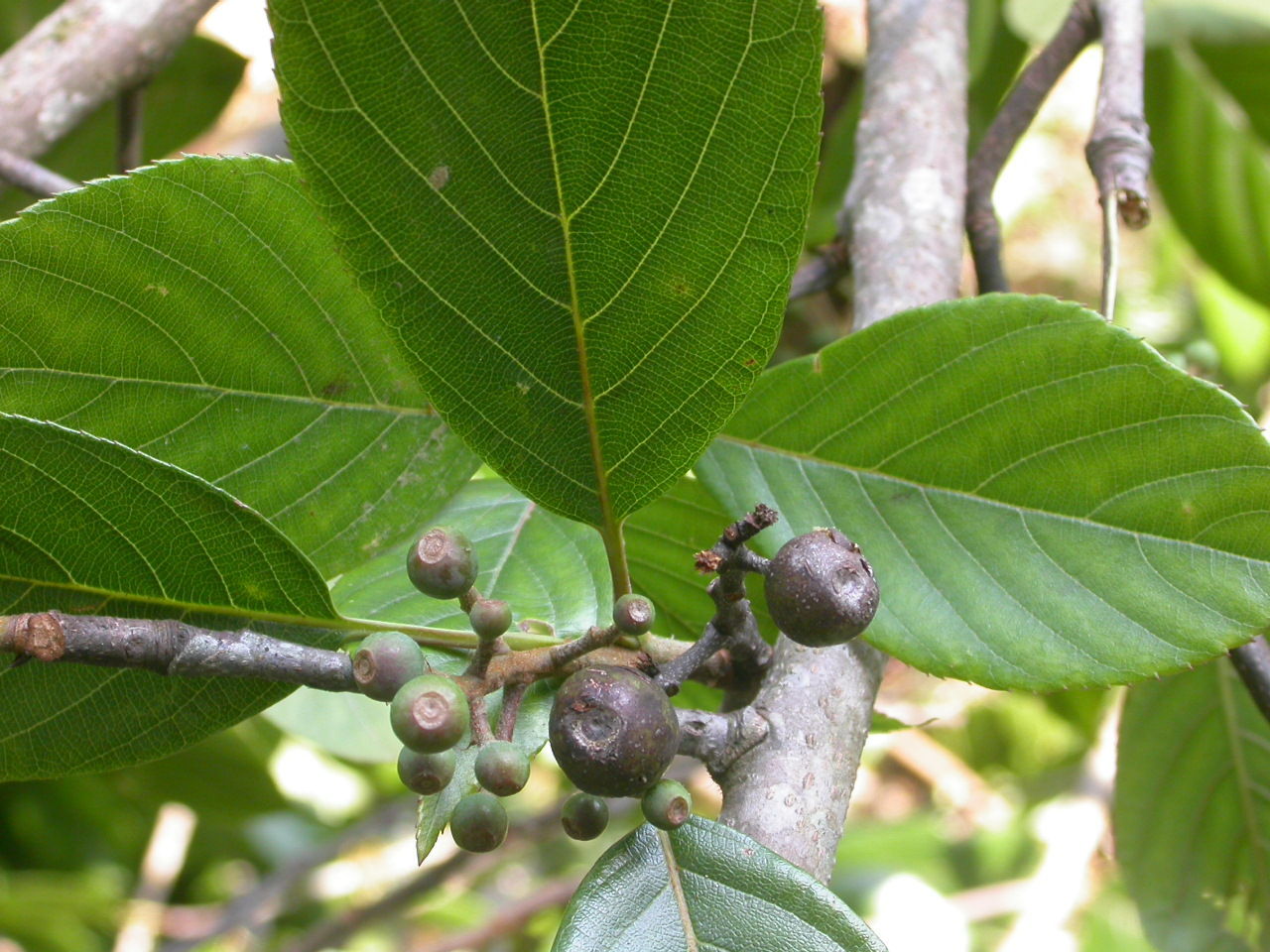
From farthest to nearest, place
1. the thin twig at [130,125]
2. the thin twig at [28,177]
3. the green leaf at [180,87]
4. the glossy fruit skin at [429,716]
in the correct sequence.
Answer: the green leaf at [180,87] < the thin twig at [130,125] < the thin twig at [28,177] < the glossy fruit skin at [429,716]

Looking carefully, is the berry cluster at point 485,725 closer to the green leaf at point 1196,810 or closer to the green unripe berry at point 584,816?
the green unripe berry at point 584,816

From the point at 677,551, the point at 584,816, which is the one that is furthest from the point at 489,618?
the point at 677,551

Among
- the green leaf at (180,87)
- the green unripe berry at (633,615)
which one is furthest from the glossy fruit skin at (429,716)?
the green leaf at (180,87)

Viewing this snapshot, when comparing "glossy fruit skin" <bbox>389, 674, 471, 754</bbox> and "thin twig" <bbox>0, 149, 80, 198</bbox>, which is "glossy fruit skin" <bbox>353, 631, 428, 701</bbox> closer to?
"glossy fruit skin" <bbox>389, 674, 471, 754</bbox>

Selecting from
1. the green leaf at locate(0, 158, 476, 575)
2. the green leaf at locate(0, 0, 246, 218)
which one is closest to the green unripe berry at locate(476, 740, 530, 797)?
the green leaf at locate(0, 158, 476, 575)

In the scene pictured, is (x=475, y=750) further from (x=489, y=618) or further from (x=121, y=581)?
(x=121, y=581)

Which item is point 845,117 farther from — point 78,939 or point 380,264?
point 78,939
